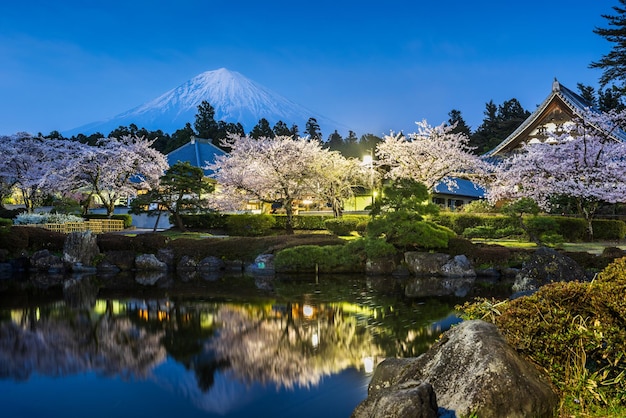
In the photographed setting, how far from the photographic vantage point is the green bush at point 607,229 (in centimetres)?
2622

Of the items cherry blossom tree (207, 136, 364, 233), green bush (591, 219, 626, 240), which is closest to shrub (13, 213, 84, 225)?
cherry blossom tree (207, 136, 364, 233)

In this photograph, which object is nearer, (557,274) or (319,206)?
(557,274)

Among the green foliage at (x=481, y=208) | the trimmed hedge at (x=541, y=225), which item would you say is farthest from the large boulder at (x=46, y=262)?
the green foliage at (x=481, y=208)

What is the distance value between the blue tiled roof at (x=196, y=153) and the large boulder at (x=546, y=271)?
36.0m

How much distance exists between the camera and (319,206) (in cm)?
4306

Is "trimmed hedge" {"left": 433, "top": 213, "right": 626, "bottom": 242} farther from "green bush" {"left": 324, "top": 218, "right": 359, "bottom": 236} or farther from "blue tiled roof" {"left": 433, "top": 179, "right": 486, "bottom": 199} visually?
"blue tiled roof" {"left": 433, "top": 179, "right": 486, "bottom": 199}

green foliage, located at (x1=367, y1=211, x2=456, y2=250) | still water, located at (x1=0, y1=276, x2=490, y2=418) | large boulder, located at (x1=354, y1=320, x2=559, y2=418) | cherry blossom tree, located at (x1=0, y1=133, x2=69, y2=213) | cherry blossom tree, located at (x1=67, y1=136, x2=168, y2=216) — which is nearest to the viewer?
large boulder, located at (x1=354, y1=320, x2=559, y2=418)

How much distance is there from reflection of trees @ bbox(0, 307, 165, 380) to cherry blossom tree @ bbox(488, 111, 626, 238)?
1646 centimetres

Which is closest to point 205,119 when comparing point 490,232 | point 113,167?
point 113,167

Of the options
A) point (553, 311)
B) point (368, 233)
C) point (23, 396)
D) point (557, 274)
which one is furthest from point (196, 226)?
point (553, 311)

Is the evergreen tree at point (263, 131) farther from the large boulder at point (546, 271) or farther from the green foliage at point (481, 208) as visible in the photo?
the large boulder at point (546, 271)

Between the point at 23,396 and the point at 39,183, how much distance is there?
26.1m

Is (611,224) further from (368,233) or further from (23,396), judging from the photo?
(23,396)

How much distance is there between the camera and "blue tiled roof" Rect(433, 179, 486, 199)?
124ft
